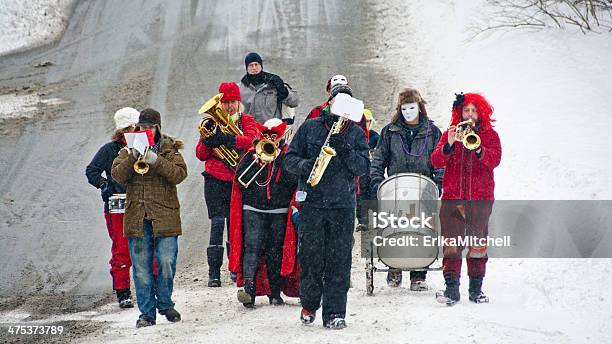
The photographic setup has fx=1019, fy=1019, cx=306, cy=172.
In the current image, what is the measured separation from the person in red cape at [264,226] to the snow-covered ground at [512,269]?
0.94ft

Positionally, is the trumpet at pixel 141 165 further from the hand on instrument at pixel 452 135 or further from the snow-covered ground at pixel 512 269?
the hand on instrument at pixel 452 135

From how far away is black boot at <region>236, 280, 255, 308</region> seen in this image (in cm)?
964

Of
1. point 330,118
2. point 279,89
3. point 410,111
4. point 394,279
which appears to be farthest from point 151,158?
point 394,279

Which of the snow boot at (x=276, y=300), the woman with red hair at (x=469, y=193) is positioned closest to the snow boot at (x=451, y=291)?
the woman with red hair at (x=469, y=193)

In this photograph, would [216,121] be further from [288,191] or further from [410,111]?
[410,111]

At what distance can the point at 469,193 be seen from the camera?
930 cm

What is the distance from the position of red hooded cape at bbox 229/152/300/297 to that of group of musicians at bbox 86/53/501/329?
0.04 ft

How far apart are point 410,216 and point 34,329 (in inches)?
145

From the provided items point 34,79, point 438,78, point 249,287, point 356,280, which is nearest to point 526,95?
point 438,78

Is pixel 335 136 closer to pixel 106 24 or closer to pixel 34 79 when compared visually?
pixel 34 79

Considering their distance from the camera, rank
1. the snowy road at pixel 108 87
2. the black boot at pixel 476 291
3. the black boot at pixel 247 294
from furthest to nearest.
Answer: the snowy road at pixel 108 87, the black boot at pixel 247 294, the black boot at pixel 476 291

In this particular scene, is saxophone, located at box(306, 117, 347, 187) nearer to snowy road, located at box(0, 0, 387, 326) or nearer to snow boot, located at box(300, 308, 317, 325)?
snow boot, located at box(300, 308, 317, 325)

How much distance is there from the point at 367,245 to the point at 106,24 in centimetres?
1680

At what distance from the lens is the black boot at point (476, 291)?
925cm
